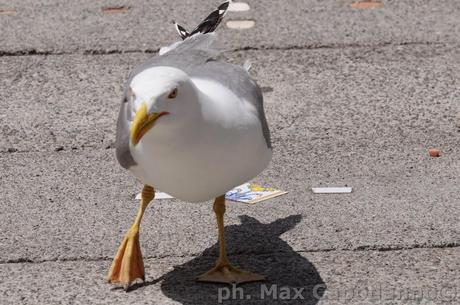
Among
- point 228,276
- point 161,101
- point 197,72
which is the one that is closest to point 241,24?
point 197,72

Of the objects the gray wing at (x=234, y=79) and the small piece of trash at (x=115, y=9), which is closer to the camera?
the gray wing at (x=234, y=79)

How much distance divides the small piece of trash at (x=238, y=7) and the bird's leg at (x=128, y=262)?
134 inches

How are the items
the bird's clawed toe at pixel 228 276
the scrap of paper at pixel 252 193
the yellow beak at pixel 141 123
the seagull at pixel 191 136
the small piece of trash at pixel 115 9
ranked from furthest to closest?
the small piece of trash at pixel 115 9
the scrap of paper at pixel 252 193
the bird's clawed toe at pixel 228 276
the seagull at pixel 191 136
the yellow beak at pixel 141 123

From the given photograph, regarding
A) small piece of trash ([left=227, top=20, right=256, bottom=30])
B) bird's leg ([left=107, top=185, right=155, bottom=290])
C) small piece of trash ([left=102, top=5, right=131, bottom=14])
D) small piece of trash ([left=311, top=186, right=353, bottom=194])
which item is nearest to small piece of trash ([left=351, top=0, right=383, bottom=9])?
small piece of trash ([left=227, top=20, right=256, bottom=30])

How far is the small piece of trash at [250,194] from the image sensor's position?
200 inches

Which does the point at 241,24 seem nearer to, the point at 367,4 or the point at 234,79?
the point at 367,4

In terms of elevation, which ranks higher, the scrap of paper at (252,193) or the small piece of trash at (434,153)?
the scrap of paper at (252,193)

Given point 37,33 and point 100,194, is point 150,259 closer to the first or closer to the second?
point 100,194

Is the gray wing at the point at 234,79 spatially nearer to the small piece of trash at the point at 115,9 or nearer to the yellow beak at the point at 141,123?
the yellow beak at the point at 141,123

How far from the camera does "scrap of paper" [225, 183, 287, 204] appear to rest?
5070 millimetres

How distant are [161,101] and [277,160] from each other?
1.97 metres

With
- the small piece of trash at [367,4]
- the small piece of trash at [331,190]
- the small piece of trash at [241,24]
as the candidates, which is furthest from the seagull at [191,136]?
the small piece of trash at [367,4]

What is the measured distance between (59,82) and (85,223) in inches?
73.7

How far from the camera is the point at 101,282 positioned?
4273mm
